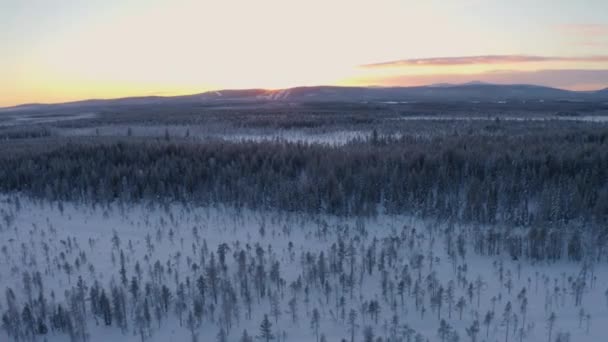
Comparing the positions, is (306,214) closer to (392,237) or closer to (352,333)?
(392,237)

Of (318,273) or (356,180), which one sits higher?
(356,180)

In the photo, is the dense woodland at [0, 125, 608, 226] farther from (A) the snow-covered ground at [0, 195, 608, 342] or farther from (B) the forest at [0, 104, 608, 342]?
(A) the snow-covered ground at [0, 195, 608, 342]

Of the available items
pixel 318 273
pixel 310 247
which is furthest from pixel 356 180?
pixel 318 273

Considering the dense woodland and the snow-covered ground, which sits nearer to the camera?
the snow-covered ground

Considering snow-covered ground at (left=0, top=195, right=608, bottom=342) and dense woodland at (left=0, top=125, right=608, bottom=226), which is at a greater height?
dense woodland at (left=0, top=125, right=608, bottom=226)

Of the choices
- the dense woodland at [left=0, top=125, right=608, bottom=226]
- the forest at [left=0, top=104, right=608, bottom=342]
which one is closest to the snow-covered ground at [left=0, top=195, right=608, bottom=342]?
the forest at [left=0, top=104, right=608, bottom=342]

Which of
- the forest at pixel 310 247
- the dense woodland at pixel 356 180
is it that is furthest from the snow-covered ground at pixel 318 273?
the dense woodland at pixel 356 180

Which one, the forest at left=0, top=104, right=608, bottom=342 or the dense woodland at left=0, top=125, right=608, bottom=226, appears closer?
the forest at left=0, top=104, right=608, bottom=342

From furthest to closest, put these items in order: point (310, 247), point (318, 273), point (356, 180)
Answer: point (356, 180) < point (310, 247) < point (318, 273)

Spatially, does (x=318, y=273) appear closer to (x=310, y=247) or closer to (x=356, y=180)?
(x=310, y=247)
